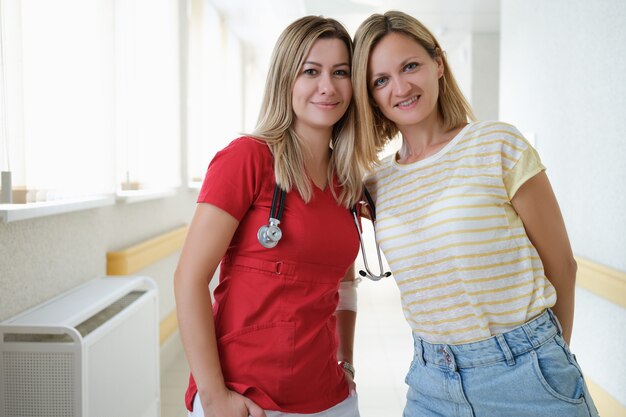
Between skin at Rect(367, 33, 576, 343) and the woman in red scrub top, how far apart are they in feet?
0.42

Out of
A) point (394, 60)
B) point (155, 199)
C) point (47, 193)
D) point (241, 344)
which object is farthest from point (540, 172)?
point (155, 199)

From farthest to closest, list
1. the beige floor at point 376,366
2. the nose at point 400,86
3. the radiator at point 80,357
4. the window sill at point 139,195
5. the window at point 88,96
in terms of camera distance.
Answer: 1. the beige floor at point 376,366
2. the window sill at point 139,195
3. the window at point 88,96
4. the radiator at point 80,357
5. the nose at point 400,86

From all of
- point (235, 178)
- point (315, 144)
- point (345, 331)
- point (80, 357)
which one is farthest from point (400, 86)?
point (80, 357)

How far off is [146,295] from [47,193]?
59cm

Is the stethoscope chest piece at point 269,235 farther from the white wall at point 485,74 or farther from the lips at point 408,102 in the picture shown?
the white wall at point 485,74

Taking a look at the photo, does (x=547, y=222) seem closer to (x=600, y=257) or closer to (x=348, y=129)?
(x=348, y=129)

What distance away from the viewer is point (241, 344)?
4.40 ft

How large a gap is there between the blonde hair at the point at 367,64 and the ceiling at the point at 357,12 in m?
4.29

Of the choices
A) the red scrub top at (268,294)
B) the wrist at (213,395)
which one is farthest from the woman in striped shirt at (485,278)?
the wrist at (213,395)

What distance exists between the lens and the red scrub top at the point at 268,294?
1320 millimetres

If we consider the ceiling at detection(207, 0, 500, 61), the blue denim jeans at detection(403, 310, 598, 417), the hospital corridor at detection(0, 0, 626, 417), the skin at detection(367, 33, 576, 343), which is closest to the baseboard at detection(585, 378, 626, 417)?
the hospital corridor at detection(0, 0, 626, 417)

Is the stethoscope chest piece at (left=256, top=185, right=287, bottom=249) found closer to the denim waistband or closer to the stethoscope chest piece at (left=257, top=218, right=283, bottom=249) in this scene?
the stethoscope chest piece at (left=257, top=218, right=283, bottom=249)

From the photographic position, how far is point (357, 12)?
5996 millimetres

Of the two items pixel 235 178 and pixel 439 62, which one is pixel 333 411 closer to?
pixel 235 178
